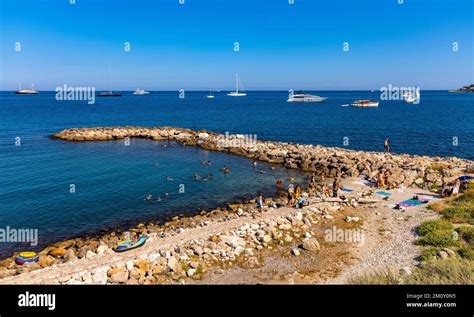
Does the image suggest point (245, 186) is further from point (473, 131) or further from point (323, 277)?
point (473, 131)

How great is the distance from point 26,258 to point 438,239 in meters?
25.7

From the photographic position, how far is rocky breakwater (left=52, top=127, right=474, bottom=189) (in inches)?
1346

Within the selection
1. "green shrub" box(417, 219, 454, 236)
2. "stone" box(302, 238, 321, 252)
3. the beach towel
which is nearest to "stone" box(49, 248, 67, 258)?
"stone" box(302, 238, 321, 252)

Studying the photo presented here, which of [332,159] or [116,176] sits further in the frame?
[332,159]

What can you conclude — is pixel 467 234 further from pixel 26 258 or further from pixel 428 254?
pixel 26 258

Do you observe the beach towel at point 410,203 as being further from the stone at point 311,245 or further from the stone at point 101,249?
the stone at point 101,249

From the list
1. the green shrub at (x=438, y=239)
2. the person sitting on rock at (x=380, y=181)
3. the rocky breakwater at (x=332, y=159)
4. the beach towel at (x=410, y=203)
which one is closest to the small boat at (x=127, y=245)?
the green shrub at (x=438, y=239)

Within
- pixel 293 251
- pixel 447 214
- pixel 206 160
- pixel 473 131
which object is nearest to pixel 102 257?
pixel 293 251

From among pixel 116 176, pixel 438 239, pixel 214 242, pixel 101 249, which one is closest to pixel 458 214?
pixel 438 239

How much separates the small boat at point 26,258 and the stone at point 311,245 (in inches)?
664

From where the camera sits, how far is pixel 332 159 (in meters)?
42.0

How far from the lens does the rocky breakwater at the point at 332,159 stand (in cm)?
3419

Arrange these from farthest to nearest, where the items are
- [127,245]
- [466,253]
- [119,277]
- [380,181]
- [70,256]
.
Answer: [380,181]
[127,245]
[70,256]
[466,253]
[119,277]
